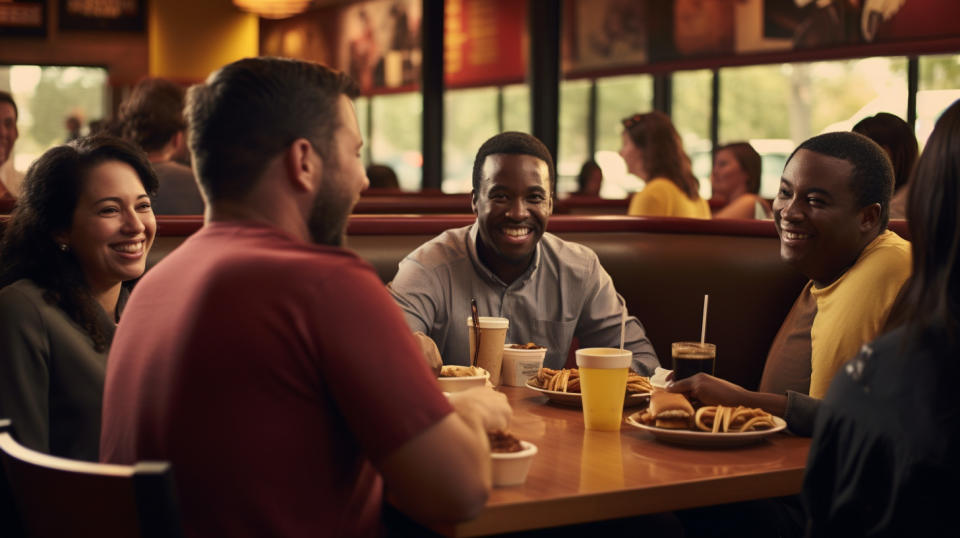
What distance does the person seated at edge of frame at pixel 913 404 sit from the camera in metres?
1.30

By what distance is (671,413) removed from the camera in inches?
76.0

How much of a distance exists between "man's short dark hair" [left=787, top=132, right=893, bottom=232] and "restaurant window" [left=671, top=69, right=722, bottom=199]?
29.7ft

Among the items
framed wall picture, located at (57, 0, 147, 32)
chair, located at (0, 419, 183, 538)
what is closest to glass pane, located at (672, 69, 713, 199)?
framed wall picture, located at (57, 0, 147, 32)

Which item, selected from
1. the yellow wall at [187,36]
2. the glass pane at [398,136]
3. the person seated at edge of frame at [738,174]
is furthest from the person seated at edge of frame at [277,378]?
the glass pane at [398,136]

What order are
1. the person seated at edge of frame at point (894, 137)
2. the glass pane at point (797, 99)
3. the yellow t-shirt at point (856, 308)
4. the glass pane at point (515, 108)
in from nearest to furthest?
the yellow t-shirt at point (856, 308)
the person seated at edge of frame at point (894, 137)
the glass pane at point (797, 99)
the glass pane at point (515, 108)

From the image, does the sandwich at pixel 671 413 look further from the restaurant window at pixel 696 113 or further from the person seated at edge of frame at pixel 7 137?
the restaurant window at pixel 696 113

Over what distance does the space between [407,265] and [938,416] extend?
187 centimetres

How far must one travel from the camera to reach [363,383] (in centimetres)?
137

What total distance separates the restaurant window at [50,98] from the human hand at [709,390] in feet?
46.5

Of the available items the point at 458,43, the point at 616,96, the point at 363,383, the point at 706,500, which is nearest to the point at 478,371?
the point at 706,500

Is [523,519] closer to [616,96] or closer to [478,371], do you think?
[478,371]

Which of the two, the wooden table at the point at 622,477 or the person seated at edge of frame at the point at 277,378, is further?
the wooden table at the point at 622,477

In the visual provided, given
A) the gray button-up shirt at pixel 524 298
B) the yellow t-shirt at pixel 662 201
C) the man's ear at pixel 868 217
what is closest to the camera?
the man's ear at pixel 868 217

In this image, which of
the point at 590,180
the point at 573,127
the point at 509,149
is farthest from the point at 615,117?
the point at 509,149
